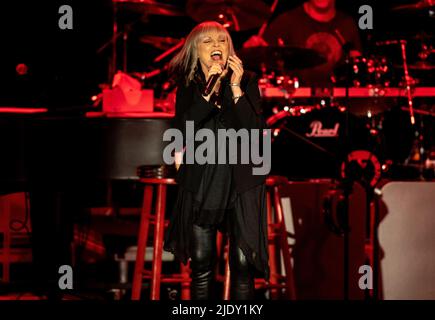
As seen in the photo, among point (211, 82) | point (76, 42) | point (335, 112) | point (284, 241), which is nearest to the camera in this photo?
point (211, 82)

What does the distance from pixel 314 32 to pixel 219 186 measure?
3.26m

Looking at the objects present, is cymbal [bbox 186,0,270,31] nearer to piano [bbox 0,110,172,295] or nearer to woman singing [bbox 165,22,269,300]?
piano [bbox 0,110,172,295]

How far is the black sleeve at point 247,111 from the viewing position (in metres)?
2.65

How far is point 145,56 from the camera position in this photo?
631cm

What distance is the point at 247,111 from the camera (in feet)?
8.72

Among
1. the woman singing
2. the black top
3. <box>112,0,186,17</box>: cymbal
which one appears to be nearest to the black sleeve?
the woman singing

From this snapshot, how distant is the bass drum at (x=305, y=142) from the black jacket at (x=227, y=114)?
1497 mm

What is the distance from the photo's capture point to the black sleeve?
2.65m

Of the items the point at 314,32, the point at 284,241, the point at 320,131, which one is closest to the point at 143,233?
the point at 284,241

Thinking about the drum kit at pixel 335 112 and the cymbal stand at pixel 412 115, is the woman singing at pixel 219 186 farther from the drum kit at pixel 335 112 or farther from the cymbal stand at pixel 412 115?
the cymbal stand at pixel 412 115

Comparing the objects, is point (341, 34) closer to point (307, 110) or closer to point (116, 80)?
point (307, 110)

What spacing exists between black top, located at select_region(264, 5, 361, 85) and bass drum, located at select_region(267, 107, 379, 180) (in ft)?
4.47

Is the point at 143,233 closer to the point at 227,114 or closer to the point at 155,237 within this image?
the point at 155,237

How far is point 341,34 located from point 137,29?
6.54 ft
